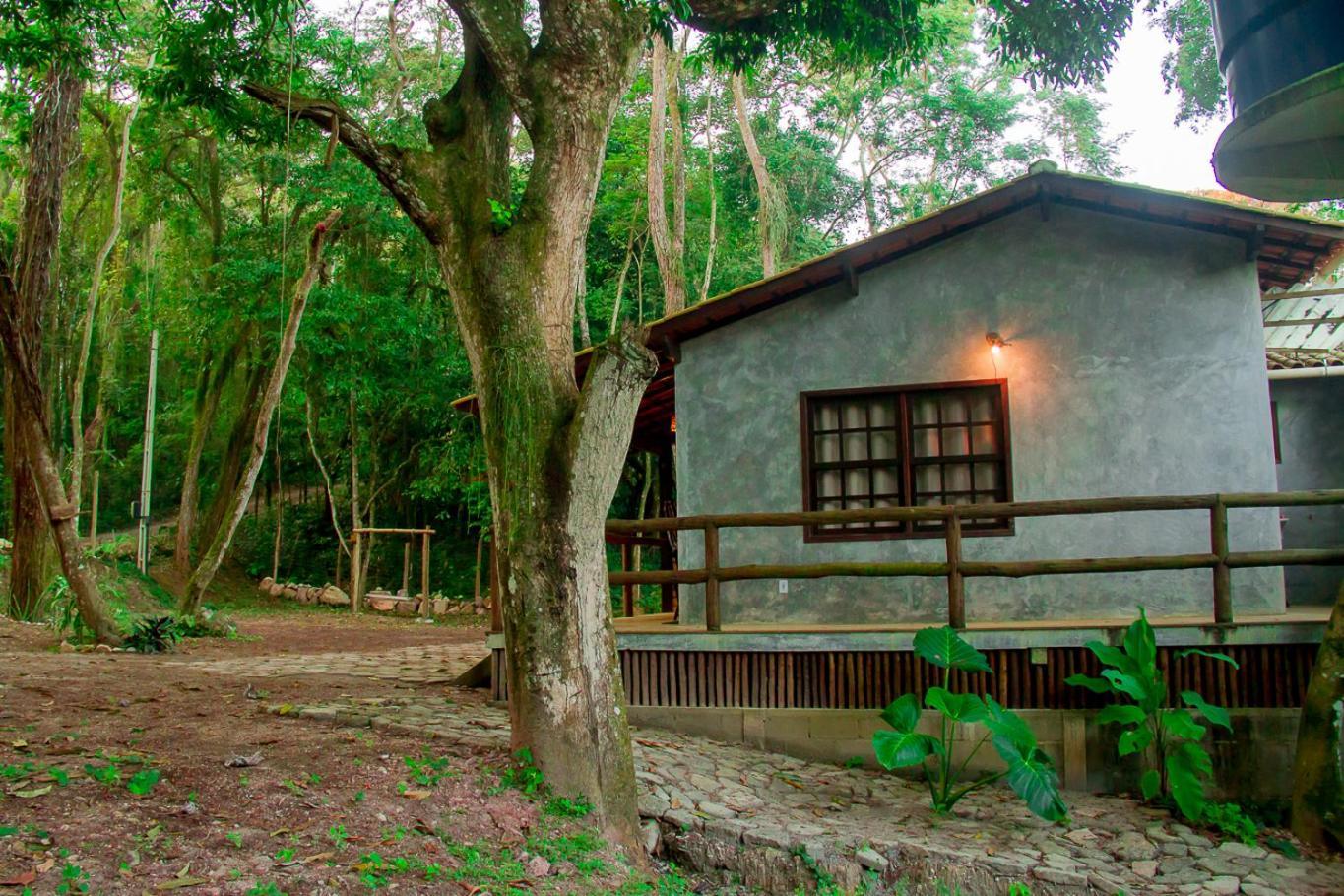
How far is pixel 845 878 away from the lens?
6.17m

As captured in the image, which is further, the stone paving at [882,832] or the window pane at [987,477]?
the window pane at [987,477]

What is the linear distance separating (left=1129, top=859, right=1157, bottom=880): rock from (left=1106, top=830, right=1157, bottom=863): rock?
0.04 meters

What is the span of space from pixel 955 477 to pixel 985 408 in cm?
67

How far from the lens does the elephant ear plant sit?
664 cm

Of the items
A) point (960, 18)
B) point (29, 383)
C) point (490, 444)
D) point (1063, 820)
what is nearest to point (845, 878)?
point (1063, 820)

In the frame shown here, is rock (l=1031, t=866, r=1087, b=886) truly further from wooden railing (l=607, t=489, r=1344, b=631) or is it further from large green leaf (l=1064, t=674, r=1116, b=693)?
wooden railing (l=607, t=489, r=1344, b=631)

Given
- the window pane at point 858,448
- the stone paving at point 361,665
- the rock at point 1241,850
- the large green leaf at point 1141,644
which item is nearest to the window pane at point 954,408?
the window pane at point 858,448

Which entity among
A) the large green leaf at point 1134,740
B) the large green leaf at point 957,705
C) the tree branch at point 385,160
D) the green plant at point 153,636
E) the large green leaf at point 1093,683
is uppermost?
the tree branch at point 385,160

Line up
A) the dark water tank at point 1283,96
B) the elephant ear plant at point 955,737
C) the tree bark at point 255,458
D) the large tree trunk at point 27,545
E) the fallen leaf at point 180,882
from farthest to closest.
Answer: the tree bark at point 255,458 < the large tree trunk at point 27,545 < the elephant ear plant at point 955,737 < the fallen leaf at point 180,882 < the dark water tank at point 1283,96

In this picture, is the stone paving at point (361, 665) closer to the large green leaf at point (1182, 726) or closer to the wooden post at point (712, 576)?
the wooden post at point (712, 576)

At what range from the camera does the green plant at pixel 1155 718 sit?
23.4 feet

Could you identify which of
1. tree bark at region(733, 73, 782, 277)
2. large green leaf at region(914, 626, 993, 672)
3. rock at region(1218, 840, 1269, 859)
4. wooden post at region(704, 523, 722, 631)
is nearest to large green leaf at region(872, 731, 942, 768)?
large green leaf at region(914, 626, 993, 672)

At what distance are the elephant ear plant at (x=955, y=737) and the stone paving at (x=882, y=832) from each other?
0.79 feet

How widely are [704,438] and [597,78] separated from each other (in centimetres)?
388
